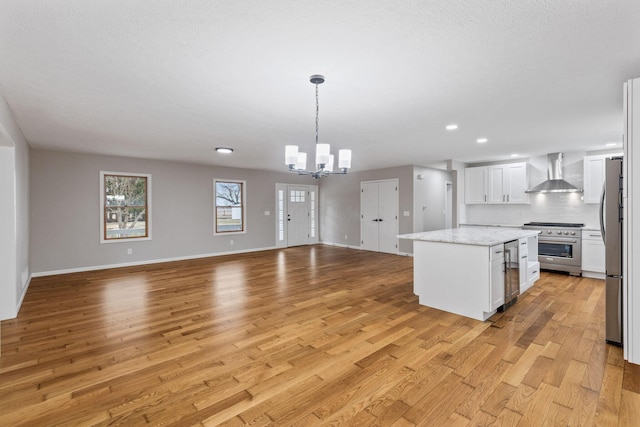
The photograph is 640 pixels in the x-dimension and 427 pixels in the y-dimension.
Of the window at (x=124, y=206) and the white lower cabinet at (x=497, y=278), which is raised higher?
the window at (x=124, y=206)

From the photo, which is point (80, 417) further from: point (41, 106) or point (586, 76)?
point (586, 76)

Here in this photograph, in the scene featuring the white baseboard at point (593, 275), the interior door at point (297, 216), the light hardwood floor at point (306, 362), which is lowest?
the light hardwood floor at point (306, 362)

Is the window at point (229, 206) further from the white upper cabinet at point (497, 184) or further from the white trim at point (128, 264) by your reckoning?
the white upper cabinet at point (497, 184)

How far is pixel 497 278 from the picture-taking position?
3.53 meters

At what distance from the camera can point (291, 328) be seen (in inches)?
127

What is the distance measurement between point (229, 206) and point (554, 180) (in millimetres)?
7418

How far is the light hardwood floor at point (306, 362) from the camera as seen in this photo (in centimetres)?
192

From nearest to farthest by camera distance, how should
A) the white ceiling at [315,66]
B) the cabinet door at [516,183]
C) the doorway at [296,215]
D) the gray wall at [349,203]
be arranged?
the white ceiling at [315,66]
the cabinet door at [516,183]
the gray wall at [349,203]
the doorway at [296,215]

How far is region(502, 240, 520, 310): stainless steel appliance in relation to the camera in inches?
146

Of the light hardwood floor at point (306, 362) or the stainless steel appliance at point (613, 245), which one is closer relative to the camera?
the light hardwood floor at point (306, 362)

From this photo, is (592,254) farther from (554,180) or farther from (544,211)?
(554,180)

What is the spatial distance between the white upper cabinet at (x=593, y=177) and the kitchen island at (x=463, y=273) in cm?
271

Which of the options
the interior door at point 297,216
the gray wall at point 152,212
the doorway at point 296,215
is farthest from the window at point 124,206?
the interior door at point 297,216

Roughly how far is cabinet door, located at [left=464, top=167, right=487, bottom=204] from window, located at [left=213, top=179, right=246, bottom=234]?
5.74 m
